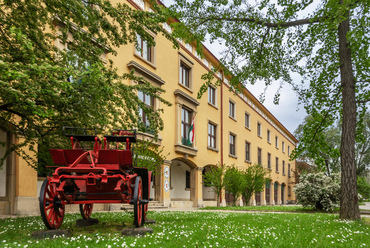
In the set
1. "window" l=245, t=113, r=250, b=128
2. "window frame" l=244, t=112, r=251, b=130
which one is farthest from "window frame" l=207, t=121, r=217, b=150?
"window" l=245, t=113, r=250, b=128

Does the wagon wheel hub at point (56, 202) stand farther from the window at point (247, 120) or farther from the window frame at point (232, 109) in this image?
the window at point (247, 120)

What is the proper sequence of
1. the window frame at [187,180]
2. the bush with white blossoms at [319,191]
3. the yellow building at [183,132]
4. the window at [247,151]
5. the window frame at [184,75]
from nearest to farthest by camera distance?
the yellow building at [183,132]
the bush with white blossoms at [319,191]
the window frame at [184,75]
the window frame at [187,180]
the window at [247,151]

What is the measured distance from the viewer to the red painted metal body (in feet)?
19.1

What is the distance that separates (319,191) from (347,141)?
9.42 meters

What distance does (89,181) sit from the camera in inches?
235

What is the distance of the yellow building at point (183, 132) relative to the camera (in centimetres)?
1215

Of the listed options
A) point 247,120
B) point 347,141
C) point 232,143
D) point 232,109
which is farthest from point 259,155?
point 347,141

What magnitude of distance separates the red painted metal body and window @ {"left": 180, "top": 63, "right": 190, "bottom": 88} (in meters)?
17.7

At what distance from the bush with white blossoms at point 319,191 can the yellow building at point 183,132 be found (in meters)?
7.72

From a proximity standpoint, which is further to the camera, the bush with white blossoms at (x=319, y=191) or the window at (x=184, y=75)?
the window at (x=184, y=75)

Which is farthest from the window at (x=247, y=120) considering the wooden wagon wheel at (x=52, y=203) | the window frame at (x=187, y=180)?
the wooden wagon wheel at (x=52, y=203)

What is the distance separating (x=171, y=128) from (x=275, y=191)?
30.0 meters

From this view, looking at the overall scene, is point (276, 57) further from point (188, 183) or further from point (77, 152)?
point (188, 183)

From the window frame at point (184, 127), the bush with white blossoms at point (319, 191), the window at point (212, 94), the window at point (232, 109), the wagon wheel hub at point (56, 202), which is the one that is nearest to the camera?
the wagon wheel hub at point (56, 202)
